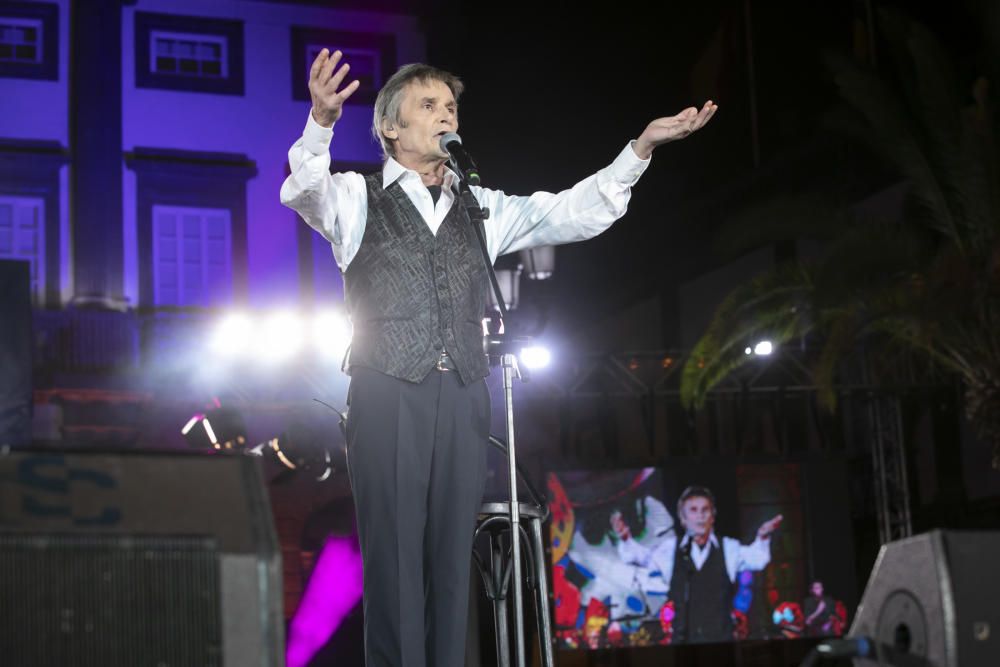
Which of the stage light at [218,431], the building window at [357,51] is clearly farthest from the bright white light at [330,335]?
the building window at [357,51]

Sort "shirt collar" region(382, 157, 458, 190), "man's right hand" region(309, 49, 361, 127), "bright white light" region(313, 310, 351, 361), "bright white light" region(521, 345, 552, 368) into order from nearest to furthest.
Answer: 1. "man's right hand" region(309, 49, 361, 127)
2. "shirt collar" region(382, 157, 458, 190)
3. "bright white light" region(521, 345, 552, 368)
4. "bright white light" region(313, 310, 351, 361)

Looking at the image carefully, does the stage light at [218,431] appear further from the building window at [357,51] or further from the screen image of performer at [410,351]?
the screen image of performer at [410,351]

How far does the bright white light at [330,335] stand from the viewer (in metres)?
13.0

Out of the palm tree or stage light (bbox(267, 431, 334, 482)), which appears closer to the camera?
the palm tree

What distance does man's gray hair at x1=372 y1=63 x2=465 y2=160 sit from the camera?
9.61 ft

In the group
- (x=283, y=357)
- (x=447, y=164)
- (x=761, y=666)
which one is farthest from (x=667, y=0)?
(x=447, y=164)

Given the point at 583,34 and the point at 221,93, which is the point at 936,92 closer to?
the point at 583,34

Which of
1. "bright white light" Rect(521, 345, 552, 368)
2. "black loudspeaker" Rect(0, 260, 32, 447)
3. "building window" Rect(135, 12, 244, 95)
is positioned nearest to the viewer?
"black loudspeaker" Rect(0, 260, 32, 447)

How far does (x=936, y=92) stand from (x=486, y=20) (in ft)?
17.0

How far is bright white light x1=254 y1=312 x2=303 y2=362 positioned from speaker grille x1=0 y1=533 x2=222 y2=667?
11.6 m

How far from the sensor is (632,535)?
13234mm

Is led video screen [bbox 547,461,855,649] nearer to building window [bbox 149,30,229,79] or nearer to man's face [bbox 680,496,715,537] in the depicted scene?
man's face [bbox 680,496,715,537]

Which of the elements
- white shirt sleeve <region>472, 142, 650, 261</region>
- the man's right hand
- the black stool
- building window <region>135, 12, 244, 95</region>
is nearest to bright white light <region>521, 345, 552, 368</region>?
building window <region>135, 12, 244, 95</region>

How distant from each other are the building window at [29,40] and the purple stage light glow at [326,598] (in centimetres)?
625
